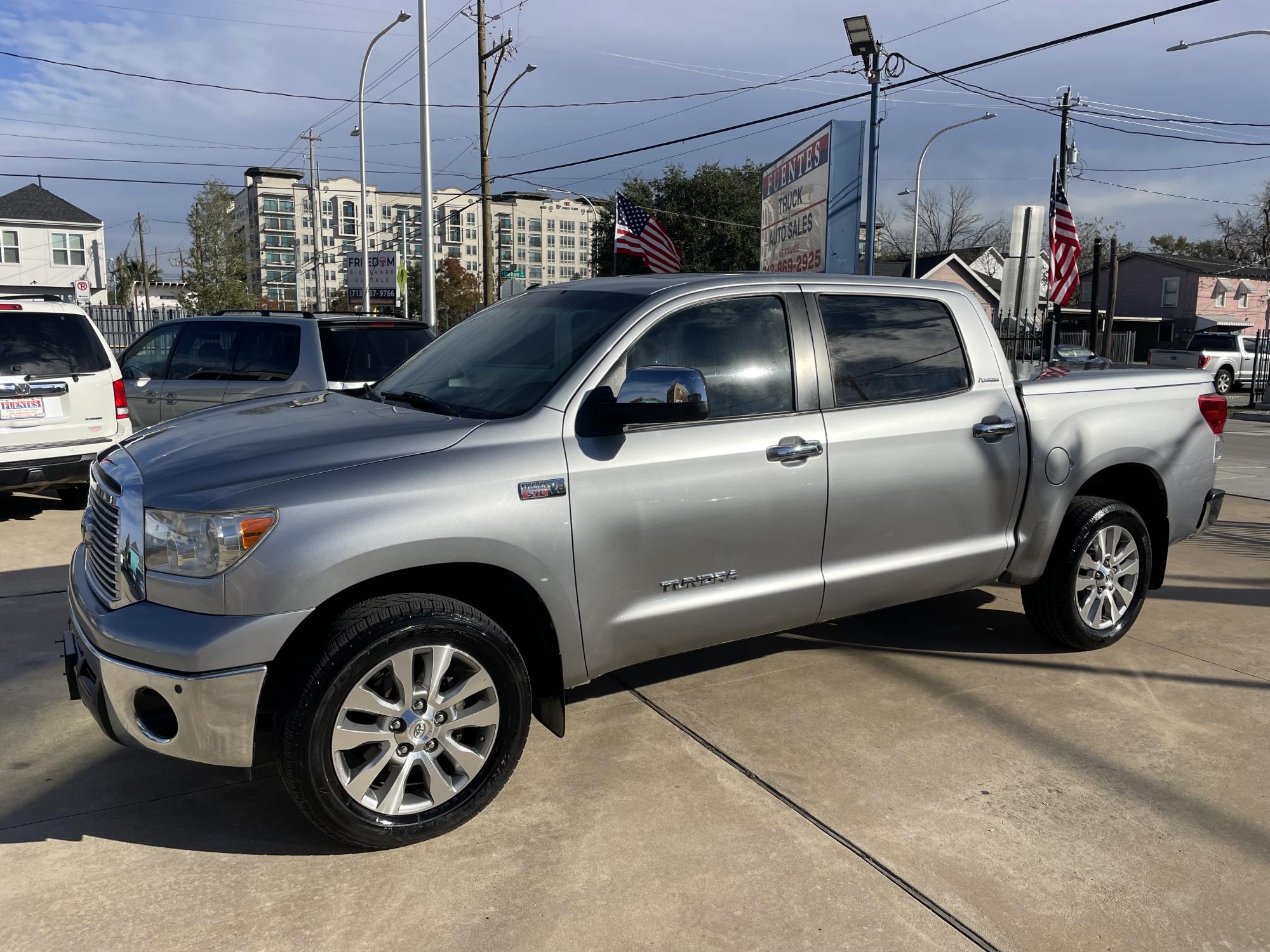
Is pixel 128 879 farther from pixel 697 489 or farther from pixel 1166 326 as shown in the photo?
pixel 1166 326

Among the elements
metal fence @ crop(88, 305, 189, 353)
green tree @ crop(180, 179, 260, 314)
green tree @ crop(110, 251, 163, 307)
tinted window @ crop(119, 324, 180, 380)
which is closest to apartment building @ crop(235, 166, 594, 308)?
green tree @ crop(110, 251, 163, 307)

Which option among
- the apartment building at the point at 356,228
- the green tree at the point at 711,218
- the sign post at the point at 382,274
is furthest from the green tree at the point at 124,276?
the sign post at the point at 382,274

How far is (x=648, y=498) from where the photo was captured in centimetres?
351

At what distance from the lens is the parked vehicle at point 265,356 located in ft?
26.7

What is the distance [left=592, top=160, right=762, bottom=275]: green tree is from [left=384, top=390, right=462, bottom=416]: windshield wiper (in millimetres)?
48893

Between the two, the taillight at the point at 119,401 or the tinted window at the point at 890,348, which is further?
the taillight at the point at 119,401

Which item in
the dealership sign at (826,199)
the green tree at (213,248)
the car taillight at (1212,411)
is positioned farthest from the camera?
the green tree at (213,248)

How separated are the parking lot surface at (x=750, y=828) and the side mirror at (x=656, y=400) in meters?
1.36

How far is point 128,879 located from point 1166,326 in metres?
63.6

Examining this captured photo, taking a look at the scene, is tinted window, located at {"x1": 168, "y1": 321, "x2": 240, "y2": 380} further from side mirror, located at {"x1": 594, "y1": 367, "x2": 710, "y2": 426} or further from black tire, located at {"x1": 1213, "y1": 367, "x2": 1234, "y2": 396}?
black tire, located at {"x1": 1213, "y1": 367, "x2": 1234, "y2": 396}

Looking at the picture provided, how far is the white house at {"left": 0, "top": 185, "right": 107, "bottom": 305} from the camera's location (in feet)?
156

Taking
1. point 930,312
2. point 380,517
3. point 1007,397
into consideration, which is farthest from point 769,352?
point 380,517

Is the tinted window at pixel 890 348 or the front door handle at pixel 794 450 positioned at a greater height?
the tinted window at pixel 890 348

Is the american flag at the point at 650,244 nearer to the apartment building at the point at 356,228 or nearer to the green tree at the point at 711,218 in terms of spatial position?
the green tree at the point at 711,218
